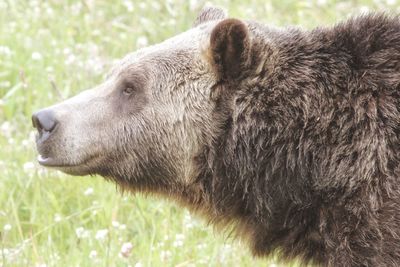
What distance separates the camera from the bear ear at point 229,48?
5.45m

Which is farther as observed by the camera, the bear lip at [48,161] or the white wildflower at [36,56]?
the white wildflower at [36,56]

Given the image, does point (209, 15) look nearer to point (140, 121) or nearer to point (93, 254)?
point (140, 121)

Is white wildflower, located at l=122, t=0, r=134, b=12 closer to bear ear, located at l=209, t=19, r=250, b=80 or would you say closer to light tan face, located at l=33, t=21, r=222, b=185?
light tan face, located at l=33, t=21, r=222, b=185

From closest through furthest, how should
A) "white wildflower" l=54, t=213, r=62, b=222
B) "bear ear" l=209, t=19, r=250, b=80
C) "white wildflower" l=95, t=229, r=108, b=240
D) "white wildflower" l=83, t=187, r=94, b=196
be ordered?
"bear ear" l=209, t=19, r=250, b=80
"white wildflower" l=95, t=229, r=108, b=240
"white wildflower" l=54, t=213, r=62, b=222
"white wildflower" l=83, t=187, r=94, b=196

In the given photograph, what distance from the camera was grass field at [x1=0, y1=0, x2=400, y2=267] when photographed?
6.59 m

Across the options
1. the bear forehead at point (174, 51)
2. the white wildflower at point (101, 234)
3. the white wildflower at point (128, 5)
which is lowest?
the white wildflower at point (128, 5)

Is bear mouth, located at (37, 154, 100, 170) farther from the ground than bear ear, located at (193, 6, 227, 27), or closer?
closer

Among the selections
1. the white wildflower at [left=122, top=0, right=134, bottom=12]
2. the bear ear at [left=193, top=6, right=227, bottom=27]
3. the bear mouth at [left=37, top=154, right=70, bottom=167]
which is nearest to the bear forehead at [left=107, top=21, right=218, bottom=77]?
the bear ear at [left=193, top=6, right=227, bottom=27]

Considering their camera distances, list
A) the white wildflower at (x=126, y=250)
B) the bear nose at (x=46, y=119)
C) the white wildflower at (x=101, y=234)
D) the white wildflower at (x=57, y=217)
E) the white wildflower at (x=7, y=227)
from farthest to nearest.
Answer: the white wildflower at (x=57, y=217) < the white wildflower at (x=7, y=227) < the white wildflower at (x=101, y=234) < the white wildflower at (x=126, y=250) < the bear nose at (x=46, y=119)

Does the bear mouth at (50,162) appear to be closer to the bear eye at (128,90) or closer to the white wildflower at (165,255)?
the bear eye at (128,90)

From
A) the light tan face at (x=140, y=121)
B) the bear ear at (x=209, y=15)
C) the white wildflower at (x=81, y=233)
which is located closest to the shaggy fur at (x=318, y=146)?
the light tan face at (x=140, y=121)

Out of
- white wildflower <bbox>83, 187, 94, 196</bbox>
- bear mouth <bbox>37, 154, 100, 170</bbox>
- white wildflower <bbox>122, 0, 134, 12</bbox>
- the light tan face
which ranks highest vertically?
the light tan face

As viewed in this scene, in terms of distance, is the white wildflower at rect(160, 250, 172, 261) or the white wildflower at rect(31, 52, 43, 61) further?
the white wildflower at rect(31, 52, 43, 61)

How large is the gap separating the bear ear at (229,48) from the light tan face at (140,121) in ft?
0.29
